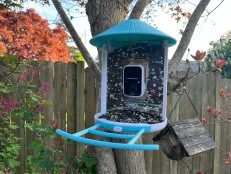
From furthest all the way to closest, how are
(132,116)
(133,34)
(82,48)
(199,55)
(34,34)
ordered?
1. (34,34)
2. (82,48)
3. (199,55)
4. (132,116)
5. (133,34)

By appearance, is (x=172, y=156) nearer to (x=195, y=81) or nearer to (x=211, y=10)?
(x=211, y=10)

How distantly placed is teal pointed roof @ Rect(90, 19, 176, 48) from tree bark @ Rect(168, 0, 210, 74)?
670 mm

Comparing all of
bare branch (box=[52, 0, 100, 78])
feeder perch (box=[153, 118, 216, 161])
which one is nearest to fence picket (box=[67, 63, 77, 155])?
bare branch (box=[52, 0, 100, 78])

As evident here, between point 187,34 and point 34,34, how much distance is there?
3579 mm

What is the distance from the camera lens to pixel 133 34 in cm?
183

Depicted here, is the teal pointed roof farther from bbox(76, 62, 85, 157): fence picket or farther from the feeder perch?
bbox(76, 62, 85, 157): fence picket

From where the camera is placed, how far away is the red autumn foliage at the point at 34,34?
4.86 metres

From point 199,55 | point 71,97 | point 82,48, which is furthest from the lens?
point 71,97

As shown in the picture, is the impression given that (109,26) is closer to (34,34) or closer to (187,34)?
(187,34)

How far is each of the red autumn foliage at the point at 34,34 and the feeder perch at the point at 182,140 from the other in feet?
9.70

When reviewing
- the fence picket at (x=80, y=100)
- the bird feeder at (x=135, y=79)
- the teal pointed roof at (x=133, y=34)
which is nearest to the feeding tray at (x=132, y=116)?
the bird feeder at (x=135, y=79)

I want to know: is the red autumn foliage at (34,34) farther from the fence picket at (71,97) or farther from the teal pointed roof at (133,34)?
the teal pointed roof at (133,34)

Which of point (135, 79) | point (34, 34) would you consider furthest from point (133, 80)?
point (34, 34)

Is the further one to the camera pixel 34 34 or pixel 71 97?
pixel 34 34
